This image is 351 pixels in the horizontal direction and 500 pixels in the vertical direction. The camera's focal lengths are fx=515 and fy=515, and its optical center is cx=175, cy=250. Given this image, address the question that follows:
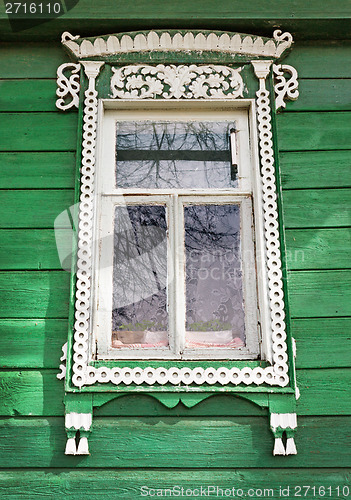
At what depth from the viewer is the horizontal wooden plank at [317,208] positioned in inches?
97.4

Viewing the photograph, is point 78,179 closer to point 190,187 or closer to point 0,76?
point 190,187

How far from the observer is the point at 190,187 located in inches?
102

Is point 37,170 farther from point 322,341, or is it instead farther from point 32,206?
point 322,341

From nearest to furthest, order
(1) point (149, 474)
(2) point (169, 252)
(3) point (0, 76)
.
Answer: (1) point (149, 474)
(2) point (169, 252)
(3) point (0, 76)

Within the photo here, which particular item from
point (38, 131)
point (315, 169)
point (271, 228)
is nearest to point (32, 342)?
point (38, 131)

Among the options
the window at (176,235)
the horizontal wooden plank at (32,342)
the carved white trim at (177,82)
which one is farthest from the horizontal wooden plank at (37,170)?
the horizontal wooden plank at (32,342)

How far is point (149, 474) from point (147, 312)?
700mm

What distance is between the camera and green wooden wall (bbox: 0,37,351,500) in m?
2.18

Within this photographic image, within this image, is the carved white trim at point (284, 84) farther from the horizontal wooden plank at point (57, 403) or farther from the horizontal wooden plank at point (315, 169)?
the horizontal wooden plank at point (57, 403)

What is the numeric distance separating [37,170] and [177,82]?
0.84 meters

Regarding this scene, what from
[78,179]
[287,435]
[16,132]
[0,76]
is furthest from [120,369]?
[0,76]

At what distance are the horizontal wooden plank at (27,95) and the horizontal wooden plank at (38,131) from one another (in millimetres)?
39

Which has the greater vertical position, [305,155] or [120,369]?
[305,155]

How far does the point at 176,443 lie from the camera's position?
7.19 feet
